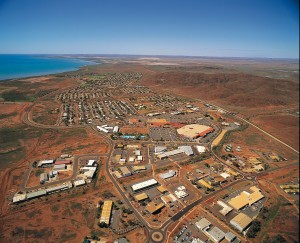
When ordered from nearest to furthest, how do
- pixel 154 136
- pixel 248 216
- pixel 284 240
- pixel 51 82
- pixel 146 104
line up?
pixel 284 240, pixel 248 216, pixel 154 136, pixel 146 104, pixel 51 82

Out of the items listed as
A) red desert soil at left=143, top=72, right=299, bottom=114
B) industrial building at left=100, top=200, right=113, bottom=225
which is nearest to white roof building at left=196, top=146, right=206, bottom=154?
industrial building at left=100, top=200, right=113, bottom=225

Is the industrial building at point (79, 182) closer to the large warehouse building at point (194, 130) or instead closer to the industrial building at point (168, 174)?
the industrial building at point (168, 174)

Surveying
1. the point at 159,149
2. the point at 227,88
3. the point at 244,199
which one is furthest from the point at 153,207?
the point at 227,88

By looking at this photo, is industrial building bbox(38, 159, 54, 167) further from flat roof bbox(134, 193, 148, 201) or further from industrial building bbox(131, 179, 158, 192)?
flat roof bbox(134, 193, 148, 201)

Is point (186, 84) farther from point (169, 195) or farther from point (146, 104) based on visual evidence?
point (169, 195)

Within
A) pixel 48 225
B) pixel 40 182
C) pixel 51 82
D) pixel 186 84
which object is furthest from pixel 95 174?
pixel 51 82

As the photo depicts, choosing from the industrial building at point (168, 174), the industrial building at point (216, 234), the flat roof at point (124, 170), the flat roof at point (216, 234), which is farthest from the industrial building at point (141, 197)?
the flat roof at point (216, 234)
